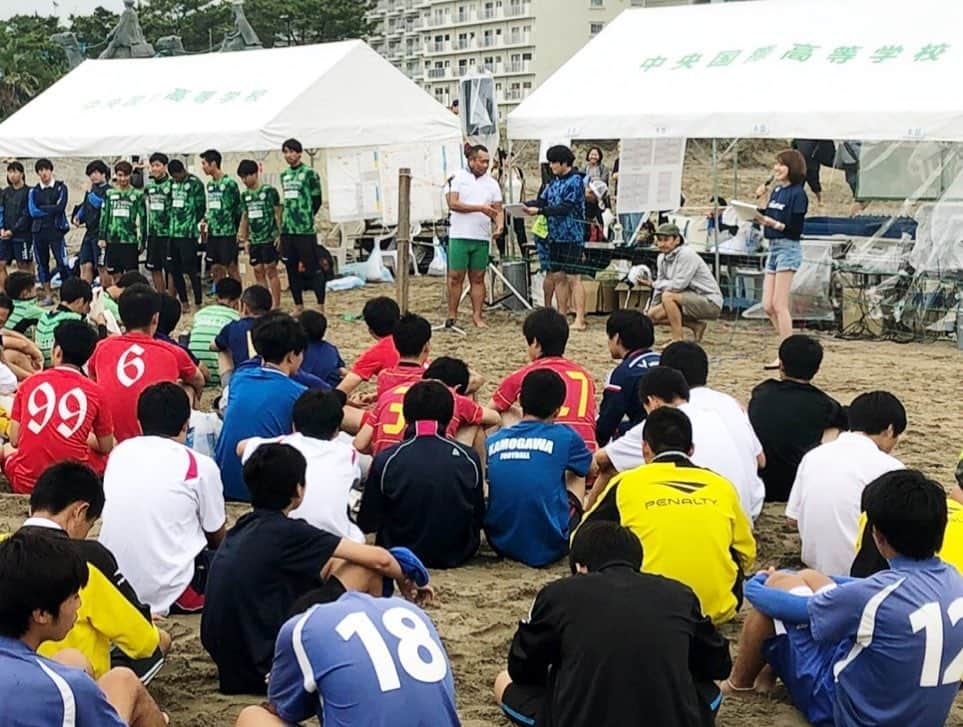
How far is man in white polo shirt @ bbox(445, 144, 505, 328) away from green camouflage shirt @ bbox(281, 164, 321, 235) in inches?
59.1

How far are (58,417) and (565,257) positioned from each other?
6171 millimetres

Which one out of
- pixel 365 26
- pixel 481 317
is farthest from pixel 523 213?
pixel 365 26

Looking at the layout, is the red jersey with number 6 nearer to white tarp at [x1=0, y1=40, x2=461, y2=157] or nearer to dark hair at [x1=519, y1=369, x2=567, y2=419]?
dark hair at [x1=519, y1=369, x2=567, y2=419]

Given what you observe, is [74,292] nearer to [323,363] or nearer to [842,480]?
[323,363]

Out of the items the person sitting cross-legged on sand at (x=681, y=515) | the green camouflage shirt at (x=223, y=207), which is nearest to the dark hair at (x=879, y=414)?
the person sitting cross-legged on sand at (x=681, y=515)

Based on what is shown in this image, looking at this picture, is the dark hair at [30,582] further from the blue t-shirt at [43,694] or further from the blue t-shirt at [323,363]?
the blue t-shirt at [323,363]

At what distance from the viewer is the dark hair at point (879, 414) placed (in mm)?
4594

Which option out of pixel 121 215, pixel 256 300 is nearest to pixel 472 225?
pixel 121 215

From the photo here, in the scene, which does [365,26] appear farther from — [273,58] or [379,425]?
[379,425]

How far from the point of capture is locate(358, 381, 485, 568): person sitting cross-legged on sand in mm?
5031

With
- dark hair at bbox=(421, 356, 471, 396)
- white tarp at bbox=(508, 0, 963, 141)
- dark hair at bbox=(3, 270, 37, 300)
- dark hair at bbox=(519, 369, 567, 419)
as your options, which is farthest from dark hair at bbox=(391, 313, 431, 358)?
white tarp at bbox=(508, 0, 963, 141)

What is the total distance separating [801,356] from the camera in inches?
220

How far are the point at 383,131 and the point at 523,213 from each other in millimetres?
1912

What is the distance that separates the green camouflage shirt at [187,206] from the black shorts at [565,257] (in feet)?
12.9
